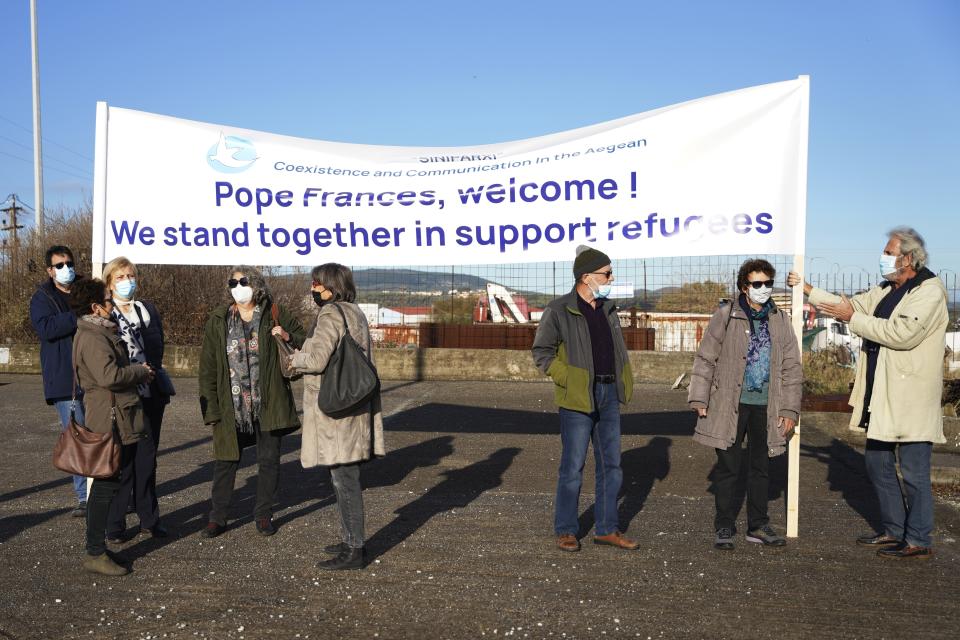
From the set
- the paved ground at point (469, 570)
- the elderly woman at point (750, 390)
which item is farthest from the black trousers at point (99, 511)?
the elderly woman at point (750, 390)

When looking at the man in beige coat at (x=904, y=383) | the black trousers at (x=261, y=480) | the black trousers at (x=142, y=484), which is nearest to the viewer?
the man in beige coat at (x=904, y=383)

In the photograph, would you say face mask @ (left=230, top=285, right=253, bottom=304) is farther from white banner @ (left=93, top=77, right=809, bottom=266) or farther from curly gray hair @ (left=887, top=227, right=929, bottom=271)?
curly gray hair @ (left=887, top=227, right=929, bottom=271)

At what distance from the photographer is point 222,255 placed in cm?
723

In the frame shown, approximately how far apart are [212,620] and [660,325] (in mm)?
12955

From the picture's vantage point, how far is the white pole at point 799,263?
587 centimetres

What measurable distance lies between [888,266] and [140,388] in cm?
492

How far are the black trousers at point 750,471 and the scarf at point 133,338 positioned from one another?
3.82 metres

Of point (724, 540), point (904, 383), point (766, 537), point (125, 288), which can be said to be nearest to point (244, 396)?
point (125, 288)

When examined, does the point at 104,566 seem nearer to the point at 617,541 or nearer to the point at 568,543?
the point at 568,543

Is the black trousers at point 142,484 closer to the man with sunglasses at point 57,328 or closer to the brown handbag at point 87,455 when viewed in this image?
the brown handbag at point 87,455

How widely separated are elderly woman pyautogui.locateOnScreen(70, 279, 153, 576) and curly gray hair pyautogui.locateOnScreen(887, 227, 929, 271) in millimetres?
4767

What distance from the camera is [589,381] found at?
548 cm

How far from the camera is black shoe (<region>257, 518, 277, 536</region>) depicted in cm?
589

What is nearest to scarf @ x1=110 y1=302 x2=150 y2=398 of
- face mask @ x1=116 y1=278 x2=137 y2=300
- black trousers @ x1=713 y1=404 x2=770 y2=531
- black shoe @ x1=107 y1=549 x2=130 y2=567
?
face mask @ x1=116 y1=278 x2=137 y2=300
